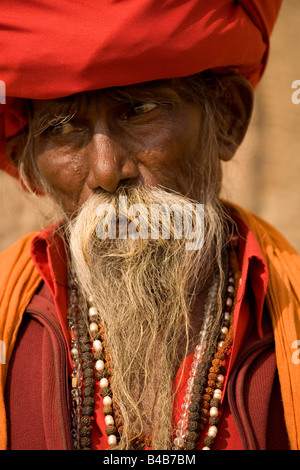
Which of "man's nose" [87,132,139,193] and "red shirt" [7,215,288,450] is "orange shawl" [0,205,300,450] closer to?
"red shirt" [7,215,288,450]

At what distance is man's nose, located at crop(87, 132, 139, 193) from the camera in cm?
179

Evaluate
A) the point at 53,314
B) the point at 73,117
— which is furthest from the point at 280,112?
the point at 53,314

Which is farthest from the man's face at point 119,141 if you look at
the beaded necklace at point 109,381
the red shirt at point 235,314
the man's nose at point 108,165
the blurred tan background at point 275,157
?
the blurred tan background at point 275,157

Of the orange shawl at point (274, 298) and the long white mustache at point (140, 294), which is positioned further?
the long white mustache at point (140, 294)

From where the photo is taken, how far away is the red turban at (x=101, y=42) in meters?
1.73

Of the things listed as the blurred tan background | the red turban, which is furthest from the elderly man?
the blurred tan background

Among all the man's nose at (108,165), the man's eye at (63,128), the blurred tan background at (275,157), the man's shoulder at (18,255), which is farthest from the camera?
→ the blurred tan background at (275,157)

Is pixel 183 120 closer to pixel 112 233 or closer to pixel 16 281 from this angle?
pixel 112 233

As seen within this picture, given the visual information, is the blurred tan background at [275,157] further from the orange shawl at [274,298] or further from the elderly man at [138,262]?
the elderly man at [138,262]

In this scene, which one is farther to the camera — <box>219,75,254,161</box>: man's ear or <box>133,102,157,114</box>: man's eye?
<box>219,75,254,161</box>: man's ear

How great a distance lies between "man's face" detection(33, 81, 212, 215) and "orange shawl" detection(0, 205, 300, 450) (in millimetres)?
279

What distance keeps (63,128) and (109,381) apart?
83cm

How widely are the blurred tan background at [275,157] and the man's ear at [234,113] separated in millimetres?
1386

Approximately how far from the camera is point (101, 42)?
1714 mm
